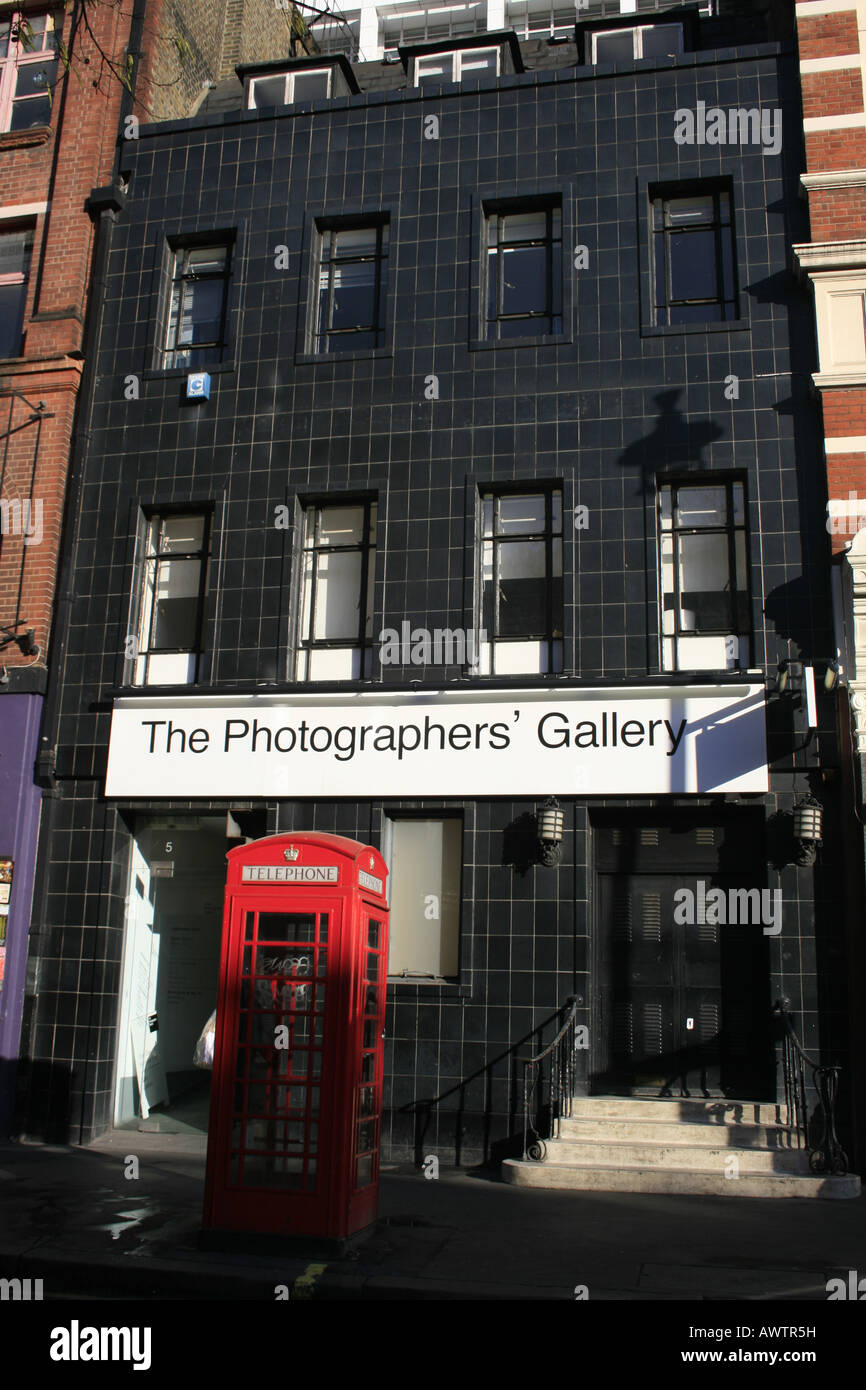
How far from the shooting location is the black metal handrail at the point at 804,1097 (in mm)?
11172

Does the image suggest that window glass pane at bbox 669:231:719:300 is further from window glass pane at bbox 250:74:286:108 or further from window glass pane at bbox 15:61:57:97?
window glass pane at bbox 15:61:57:97

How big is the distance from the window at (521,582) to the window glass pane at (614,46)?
6.70 m

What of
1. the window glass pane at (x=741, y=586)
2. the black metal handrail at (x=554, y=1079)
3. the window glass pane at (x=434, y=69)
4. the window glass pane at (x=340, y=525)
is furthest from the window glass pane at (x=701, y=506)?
the window glass pane at (x=434, y=69)

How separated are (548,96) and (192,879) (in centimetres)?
1130

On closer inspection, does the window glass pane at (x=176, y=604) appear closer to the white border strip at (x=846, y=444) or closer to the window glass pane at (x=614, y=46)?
the white border strip at (x=846, y=444)

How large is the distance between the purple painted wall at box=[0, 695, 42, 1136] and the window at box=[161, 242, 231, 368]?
16.6 feet

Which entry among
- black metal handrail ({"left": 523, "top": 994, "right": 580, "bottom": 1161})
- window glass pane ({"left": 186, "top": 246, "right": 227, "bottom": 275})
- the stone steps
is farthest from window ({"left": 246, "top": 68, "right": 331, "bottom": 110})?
the stone steps

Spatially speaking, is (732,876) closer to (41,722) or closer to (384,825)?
(384,825)

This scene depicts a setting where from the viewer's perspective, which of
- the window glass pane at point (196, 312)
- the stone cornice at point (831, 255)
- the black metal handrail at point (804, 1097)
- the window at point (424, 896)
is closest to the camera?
the black metal handrail at point (804, 1097)

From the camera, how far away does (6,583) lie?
1523cm

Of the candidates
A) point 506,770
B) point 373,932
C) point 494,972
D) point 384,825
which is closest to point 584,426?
point 506,770

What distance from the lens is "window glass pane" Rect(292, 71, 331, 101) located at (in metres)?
17.1

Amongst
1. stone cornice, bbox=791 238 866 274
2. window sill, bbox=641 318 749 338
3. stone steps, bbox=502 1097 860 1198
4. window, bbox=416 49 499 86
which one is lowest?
stone steps, bbox=502 1097 860 1198

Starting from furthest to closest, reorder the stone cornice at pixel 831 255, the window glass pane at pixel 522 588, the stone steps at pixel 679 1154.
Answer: the window glass pane at pixel 522 588 → the stone cornice at pixel 831 255 → the stone steps at pixel 679 1154
